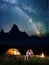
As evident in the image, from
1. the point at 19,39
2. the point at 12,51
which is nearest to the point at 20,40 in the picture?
the point at 19,39

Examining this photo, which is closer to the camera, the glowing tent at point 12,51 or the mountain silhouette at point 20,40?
the glowing tent at point 12,51

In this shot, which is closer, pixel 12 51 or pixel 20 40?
pixel 12 51

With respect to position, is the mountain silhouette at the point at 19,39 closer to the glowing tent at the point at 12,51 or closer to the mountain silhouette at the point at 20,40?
the mountain silhouette at the point at 20,40

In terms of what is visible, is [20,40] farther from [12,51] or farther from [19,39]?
[12,51]

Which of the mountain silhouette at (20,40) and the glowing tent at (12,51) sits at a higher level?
the mountain silhouette at (20,40)

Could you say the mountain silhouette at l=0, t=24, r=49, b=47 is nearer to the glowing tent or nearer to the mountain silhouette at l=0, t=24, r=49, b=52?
the mountain silhouette at l=0, t=24, r=49, b=52

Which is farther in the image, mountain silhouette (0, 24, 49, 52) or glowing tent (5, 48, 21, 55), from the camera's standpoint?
mountain silhouette (0, 24, 49, 52)

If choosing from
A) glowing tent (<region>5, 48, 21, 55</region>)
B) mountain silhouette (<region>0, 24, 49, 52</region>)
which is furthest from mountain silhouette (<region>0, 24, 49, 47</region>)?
glowing tent (<region>5, 48, 21, 55</region>)

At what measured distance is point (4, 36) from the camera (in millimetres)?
14758

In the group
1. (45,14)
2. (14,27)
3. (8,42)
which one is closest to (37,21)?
(45,14)

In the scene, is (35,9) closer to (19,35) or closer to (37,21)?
(37,21)

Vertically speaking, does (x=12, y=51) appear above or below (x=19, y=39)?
below

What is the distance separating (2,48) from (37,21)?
150 inches

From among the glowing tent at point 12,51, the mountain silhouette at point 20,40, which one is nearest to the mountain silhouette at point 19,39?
the mountain silhouette at point 20,40
